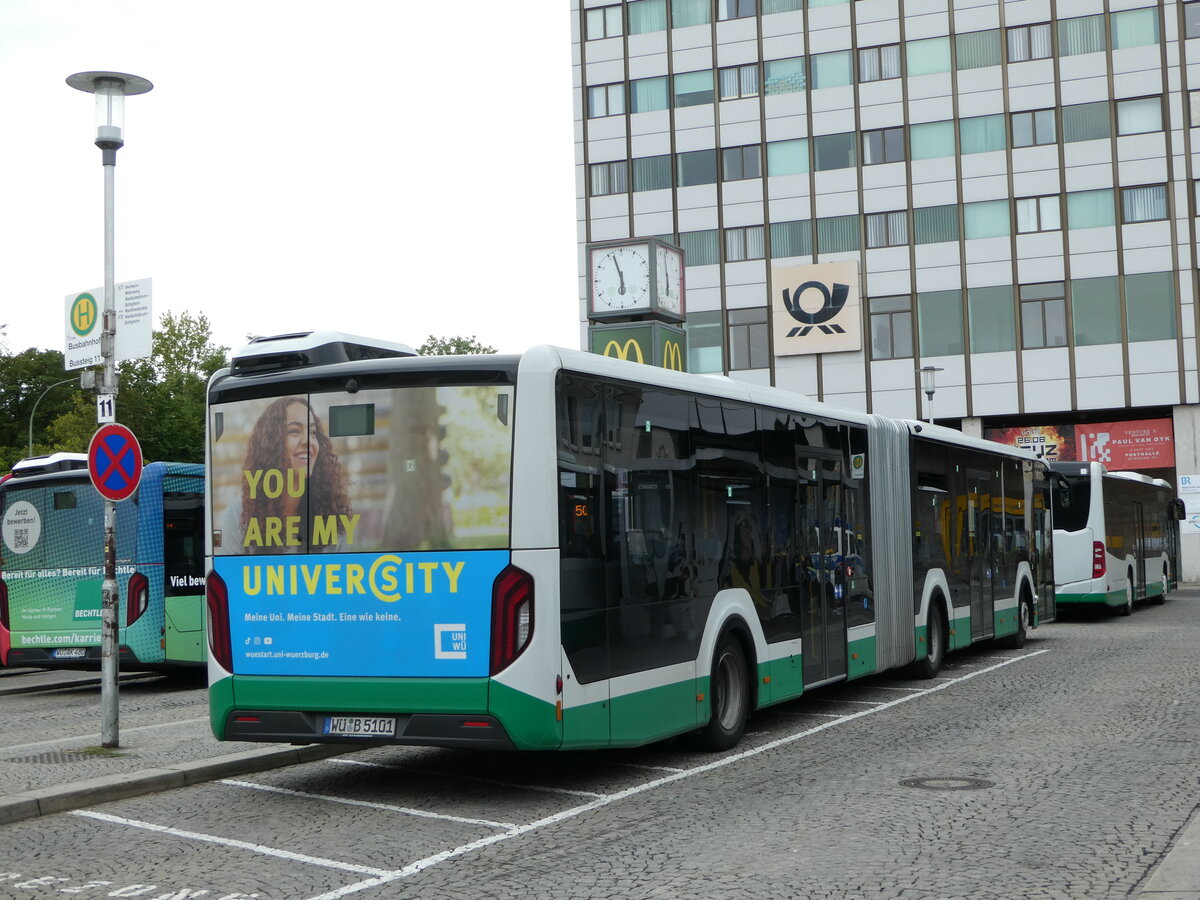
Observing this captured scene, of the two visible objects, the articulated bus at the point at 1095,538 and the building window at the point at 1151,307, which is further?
the building window at the point at 1151,307

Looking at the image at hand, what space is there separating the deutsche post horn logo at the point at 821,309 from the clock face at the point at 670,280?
2552 centimetres

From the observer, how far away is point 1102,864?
673cm

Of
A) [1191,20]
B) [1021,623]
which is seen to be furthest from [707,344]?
[1021,623]

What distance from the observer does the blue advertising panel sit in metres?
8.42

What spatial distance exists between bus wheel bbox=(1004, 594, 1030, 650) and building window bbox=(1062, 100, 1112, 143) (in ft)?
96.0

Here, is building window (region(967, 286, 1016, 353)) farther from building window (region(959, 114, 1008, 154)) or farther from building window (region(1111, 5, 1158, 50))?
building window (region(1111, 5, 1158, 50))

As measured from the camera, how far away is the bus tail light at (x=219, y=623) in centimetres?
916

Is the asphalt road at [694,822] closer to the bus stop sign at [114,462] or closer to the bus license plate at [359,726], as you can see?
the bus license plate at [359,726]

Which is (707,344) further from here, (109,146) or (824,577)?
(109,146)

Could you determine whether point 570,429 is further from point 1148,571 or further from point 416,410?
point 1148,571

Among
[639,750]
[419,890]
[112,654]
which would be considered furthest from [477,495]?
[112,654]

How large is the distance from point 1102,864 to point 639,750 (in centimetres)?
477

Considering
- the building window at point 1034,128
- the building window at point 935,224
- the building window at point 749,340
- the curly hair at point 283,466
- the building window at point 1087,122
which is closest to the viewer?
the curly hair at point 283,466

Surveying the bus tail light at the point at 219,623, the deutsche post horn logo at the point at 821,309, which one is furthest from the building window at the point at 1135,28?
the bus tail light at the point at 219,623
